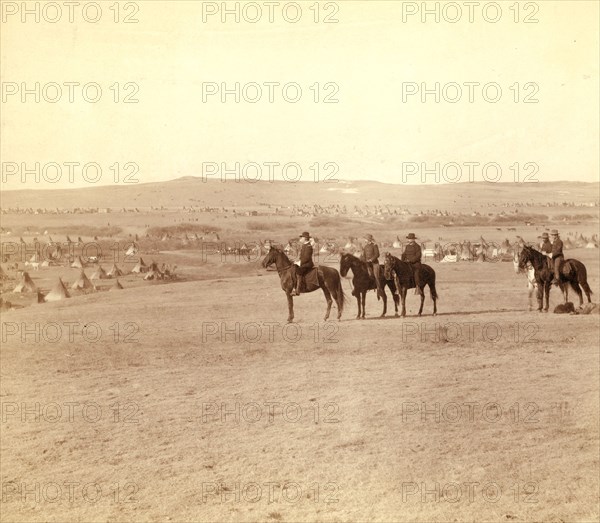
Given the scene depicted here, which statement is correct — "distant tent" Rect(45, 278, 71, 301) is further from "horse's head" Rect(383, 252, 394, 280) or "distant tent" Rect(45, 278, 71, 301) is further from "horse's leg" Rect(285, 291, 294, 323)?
"horse's head" Rect(383, 252, 394, 280)

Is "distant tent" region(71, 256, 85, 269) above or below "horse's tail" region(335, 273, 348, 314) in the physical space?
above

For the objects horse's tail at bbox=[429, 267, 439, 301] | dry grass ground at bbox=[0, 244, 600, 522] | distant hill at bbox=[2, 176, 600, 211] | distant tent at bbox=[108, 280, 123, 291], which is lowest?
dry grass ground at bbox=[0, 244, 600, 522]

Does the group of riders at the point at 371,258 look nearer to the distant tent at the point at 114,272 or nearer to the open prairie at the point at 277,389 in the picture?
the open prairie at the point at 277,389

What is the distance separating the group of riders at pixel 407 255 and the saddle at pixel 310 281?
2 centimetres

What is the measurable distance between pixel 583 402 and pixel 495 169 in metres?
2.34

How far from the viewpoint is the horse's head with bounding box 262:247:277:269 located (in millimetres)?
6094

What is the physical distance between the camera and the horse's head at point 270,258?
20.0ft

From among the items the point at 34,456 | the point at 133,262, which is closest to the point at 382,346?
the point at 133,262

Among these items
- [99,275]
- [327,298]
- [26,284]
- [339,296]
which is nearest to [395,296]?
[339,296]

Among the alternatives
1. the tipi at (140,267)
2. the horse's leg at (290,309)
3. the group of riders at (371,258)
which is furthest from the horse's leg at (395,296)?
the tipi at (140,267)

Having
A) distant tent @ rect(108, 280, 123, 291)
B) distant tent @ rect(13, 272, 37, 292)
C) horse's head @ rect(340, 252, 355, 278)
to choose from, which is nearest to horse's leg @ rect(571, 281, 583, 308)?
horse's head @ rect(340, 252, 355, 278)

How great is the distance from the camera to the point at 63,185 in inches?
240

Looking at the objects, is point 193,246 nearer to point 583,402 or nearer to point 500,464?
point 500,464

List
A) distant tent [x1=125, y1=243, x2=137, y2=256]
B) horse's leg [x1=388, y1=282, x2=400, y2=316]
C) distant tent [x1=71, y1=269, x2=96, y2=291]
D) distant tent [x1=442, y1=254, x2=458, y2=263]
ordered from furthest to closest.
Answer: distant tent [x1=442, y1=254, x2=458, y2=263]
horse's leg [x1=388, y1=282, x2=400, y2=316]
distant tent [x1=125, y1=243, x2=137, y2=256]
distant tent [x1=71, y1=269, x2=96, y2=291]
